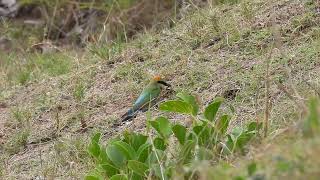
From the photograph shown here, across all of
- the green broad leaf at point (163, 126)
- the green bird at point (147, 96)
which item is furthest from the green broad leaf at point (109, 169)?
the green bird at point (147, 96)

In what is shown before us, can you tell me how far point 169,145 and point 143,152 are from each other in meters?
0.11

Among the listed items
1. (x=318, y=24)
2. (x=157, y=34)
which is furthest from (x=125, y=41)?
(x=318, y=24)

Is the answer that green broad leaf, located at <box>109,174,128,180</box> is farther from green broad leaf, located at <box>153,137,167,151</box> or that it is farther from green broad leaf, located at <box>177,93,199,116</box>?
green broad leaf, located at <box>177,93,199,116</box>

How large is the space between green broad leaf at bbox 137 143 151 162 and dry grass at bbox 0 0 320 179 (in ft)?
1.65

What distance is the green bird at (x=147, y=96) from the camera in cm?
368

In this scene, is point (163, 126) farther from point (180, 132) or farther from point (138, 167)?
point (138, 167)

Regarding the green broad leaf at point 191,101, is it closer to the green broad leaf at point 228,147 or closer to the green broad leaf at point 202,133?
the green broad leaf at point 202,133

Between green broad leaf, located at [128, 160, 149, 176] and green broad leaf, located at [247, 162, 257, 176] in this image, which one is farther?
green broad leaf, located at [128, 160, 149, 176]

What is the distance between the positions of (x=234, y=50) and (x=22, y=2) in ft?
11.9

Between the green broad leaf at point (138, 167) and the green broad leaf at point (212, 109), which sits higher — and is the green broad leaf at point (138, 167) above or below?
below

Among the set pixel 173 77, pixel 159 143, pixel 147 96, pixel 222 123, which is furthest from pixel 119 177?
pixel 173 77

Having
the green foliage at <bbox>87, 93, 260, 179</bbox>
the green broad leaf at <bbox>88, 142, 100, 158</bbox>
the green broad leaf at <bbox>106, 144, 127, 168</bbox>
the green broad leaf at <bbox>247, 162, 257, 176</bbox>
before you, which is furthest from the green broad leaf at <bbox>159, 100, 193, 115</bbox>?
the green broad leaf at <bbox>247, 162, 257, 176</bbox>

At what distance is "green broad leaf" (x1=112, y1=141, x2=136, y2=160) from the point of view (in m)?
2.65

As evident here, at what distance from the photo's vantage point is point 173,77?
13.1 ft
